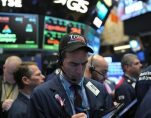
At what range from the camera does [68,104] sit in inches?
101

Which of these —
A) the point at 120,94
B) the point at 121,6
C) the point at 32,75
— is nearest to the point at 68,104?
the point at 32,75

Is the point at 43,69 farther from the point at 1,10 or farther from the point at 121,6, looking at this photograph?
the point at 121,6

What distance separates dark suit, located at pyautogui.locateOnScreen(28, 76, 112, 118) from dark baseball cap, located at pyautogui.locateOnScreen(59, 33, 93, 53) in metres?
0.24

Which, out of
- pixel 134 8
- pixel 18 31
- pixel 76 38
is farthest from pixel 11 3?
pixel 134 8

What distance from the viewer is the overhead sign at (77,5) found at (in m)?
6.69

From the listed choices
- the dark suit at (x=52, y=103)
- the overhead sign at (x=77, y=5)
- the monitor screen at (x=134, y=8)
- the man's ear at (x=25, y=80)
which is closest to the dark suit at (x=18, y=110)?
the man's ear at (x=25, y=80)

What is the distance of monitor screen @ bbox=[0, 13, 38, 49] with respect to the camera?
6.71m

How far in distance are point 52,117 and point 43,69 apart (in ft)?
13.7

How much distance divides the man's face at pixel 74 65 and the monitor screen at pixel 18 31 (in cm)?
419

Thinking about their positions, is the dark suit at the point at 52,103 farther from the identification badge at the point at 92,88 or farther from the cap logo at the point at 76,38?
the cap logo at the point at 76,38

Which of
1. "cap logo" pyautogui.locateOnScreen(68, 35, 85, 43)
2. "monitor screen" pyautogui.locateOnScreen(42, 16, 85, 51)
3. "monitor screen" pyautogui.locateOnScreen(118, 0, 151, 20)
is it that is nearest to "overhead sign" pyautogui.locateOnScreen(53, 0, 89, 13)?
"monitor screen" pyautogui.locateOnScreen(42, 16, 85, 51)

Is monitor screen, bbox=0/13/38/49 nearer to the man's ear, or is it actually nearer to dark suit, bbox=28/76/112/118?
the man's ear

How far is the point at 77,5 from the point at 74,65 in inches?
167

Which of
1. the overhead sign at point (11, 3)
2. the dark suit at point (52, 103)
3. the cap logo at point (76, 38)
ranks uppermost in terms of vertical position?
the overhead sign at point (11, 3)
